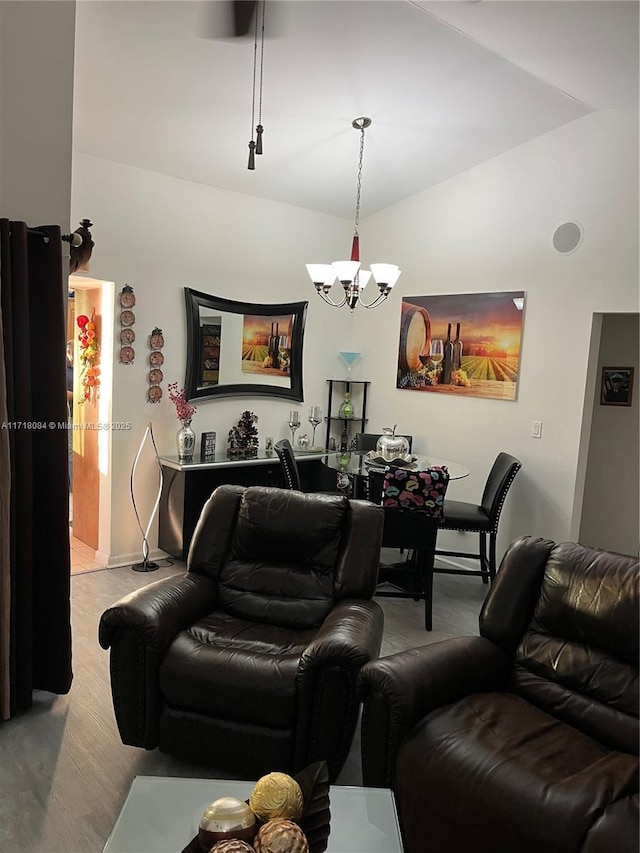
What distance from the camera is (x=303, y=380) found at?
5.75 m

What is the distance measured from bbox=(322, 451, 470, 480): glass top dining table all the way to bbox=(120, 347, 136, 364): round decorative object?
1.65 metres

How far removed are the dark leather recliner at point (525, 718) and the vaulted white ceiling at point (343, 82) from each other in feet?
7.92

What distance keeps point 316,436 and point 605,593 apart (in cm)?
391

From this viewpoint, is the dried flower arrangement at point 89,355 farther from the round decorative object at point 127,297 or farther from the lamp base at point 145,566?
the lamp base at point 145,566

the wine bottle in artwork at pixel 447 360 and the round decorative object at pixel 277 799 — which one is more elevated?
the wine bottle in artwork at pixel 447 360

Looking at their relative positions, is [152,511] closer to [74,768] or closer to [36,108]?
[74,768]

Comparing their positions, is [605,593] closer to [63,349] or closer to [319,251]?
[63,349]

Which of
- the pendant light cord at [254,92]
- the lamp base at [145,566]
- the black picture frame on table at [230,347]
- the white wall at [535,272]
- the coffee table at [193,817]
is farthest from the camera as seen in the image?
the black picture frame on table at [230,347]

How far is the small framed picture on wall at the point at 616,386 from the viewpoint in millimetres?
5125

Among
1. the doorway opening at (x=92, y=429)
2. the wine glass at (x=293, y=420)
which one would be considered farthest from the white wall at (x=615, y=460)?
the doorway opening at (x=92, y=429)

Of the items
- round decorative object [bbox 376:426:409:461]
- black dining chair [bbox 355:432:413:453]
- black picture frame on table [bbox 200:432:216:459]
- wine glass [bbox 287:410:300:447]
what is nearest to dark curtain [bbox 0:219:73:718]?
black picture frame on table [bbox 200:432:216:459]

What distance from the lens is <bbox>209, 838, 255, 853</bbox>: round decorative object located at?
1251mm

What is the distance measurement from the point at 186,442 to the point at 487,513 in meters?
2.33


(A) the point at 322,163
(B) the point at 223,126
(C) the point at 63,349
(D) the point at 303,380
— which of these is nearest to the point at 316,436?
(D) the point at 303,380
